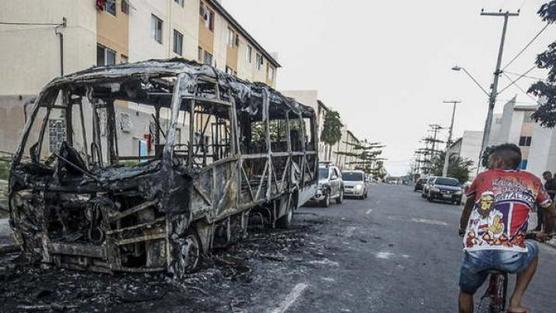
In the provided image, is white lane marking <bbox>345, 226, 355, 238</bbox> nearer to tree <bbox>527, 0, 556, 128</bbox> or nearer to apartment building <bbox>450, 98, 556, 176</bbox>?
apartment building <bbox>450, 98, 556, 176</bbox>

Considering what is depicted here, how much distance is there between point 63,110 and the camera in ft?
19.4

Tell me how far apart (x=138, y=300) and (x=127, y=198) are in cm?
127

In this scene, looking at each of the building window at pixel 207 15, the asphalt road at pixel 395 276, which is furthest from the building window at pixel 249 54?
the asphalt road at pixel 395 276

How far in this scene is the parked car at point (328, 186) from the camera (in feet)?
46.4

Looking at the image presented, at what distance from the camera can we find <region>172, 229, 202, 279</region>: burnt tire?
4.55 metres

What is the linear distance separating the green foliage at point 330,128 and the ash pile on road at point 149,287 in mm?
43540

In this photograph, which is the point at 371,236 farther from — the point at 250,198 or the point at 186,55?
the point at 186,55

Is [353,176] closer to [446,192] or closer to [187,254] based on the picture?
[446,192]

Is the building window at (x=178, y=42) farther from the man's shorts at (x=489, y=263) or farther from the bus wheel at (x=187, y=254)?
the man's shorts at (x=489, y=263)

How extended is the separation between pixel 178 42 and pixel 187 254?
64.0ft

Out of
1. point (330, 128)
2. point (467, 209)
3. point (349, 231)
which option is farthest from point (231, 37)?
point (467, 209)

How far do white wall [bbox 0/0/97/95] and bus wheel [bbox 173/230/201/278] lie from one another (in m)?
12.6

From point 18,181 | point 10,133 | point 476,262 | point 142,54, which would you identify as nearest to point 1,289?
point 18,181

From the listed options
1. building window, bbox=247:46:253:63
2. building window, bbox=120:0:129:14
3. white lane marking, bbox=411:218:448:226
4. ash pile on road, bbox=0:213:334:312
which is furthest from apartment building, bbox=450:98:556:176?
building window, bbox=247:46:253:63
